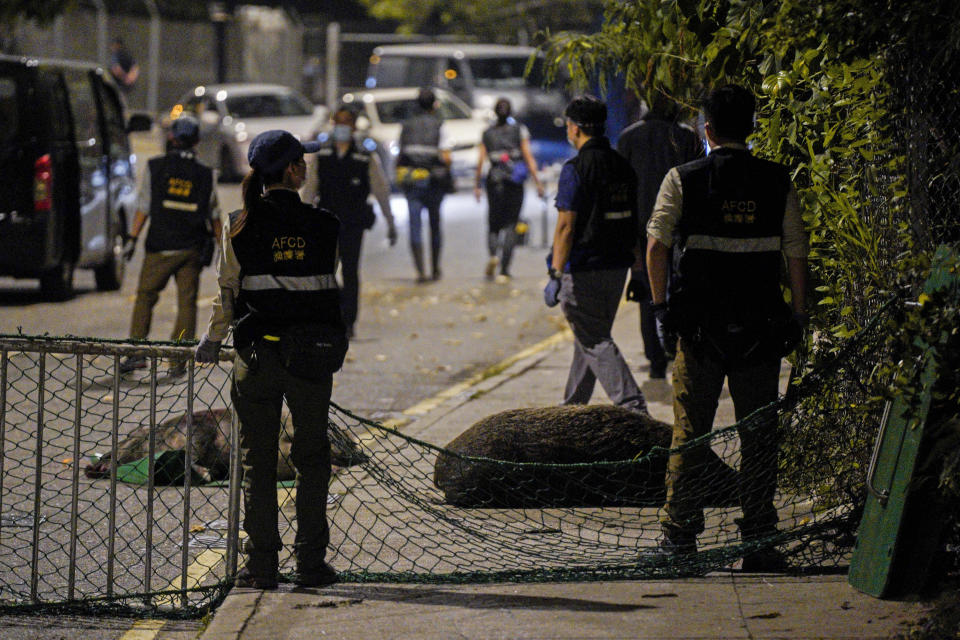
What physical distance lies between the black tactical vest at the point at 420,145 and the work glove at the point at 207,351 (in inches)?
414

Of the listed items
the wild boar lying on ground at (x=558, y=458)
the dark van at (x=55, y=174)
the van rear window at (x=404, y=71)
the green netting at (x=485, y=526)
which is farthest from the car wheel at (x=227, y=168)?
the wild boar lying on ground at (x=558, y=458)

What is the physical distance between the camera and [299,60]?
1773 inches

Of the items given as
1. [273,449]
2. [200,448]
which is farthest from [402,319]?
[273,449]

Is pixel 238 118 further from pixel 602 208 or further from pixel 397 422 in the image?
pixel 602 208

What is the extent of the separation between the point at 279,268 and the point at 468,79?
24.7 metres

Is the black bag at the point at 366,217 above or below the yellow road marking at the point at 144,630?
above

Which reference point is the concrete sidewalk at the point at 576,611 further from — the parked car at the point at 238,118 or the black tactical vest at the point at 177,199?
the parked car at the point at 238,118

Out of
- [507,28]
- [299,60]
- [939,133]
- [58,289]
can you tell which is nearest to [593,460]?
[939,133]

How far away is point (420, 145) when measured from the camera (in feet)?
51.8

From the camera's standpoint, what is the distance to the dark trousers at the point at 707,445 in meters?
5.67

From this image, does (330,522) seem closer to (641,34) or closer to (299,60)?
(641,34)

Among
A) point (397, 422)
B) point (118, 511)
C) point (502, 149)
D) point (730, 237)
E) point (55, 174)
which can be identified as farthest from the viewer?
point (502, 149)

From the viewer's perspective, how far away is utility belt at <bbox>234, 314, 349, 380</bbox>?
17.3 ft

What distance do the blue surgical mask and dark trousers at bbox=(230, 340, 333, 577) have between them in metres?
7.20
